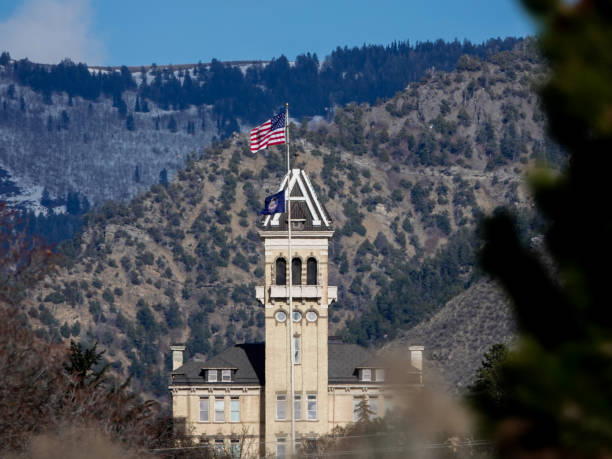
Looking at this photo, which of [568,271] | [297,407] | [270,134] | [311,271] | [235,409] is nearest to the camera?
[568,271]

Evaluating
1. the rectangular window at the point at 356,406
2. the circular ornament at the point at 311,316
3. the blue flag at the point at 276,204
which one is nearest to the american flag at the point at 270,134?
the blue flag at the point at 276,204

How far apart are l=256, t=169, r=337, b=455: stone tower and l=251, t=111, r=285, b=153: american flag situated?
4174 mm

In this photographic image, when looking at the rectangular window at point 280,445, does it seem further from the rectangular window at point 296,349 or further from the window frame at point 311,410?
the rectangular window at point 296,349

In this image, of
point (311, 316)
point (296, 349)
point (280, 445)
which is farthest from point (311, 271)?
point (280, 445)

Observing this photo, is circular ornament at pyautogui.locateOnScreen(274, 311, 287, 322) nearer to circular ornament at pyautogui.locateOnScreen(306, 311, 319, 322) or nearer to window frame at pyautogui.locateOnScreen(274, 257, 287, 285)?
circular ornament at pyautogui.locateOnScreen(306, 311, 319, 322)

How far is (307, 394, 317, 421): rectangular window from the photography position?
82.9 meters

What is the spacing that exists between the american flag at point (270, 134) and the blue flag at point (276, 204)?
2683mm

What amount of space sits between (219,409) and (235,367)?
3010 millimetres

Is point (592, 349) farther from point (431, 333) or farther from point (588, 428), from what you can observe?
point (431, 333)

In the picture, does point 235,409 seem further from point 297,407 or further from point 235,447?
point 235,447

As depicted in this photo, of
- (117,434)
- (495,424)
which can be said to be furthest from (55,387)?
(495,424)

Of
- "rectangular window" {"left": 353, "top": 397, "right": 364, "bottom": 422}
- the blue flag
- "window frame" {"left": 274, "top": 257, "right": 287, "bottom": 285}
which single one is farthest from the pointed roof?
"rectangular window" {"left": 353, "top": 397, "right": 364, "bottom": 422}

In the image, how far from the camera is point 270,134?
254ft

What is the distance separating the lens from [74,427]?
4153 cm
